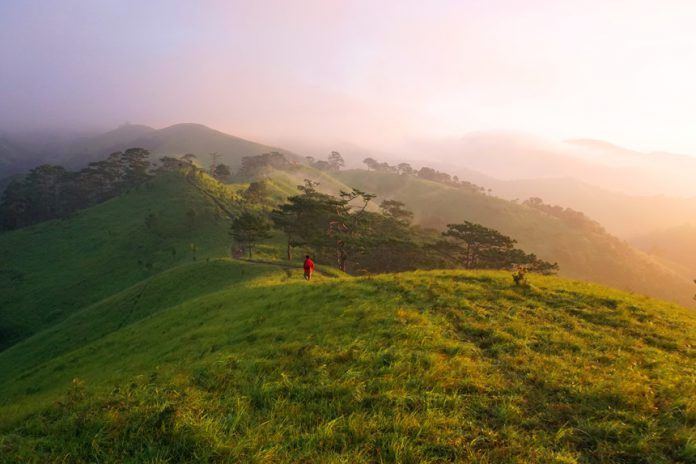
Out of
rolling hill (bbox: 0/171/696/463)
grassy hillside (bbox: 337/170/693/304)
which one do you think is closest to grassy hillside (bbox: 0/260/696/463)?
rolling hill (bbox: 0/171/696/463)

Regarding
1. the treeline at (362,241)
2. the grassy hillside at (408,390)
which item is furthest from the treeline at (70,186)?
the grassy hillside at (408,390)

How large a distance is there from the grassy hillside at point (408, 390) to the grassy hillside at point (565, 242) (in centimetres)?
11466

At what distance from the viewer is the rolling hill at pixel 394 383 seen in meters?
5.90

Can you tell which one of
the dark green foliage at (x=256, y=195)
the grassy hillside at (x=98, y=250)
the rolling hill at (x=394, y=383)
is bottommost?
the grassy hillside at (x=98, y=250)

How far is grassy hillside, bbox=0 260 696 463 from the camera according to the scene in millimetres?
5855

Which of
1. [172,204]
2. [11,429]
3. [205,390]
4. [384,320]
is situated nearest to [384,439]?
[205,390]

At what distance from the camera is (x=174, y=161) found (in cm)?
14138

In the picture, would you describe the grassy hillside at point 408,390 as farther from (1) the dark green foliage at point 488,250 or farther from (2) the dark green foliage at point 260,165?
(2) the dark green foliage at point 260,165

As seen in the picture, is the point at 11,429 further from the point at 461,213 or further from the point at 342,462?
the point at 461,213

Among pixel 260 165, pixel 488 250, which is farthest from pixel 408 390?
pixel 260 165

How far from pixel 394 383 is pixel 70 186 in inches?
5857

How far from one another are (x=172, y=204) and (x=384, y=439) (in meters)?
89.7

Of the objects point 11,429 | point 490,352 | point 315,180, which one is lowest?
point 11,429

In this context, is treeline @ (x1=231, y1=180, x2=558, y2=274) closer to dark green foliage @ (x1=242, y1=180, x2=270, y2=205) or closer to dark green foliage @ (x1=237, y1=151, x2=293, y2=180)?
dark green foliage @ (x1=242, y1=180, x2=270, y2=205)
